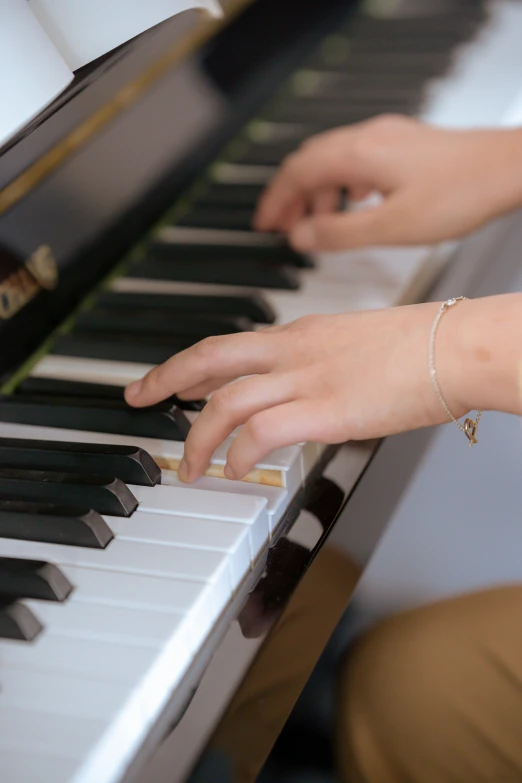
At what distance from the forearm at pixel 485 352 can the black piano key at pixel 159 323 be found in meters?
0.32

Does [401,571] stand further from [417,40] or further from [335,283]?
[417,40]

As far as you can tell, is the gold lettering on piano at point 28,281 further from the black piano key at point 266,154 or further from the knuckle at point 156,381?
the black piano key at point 266,154

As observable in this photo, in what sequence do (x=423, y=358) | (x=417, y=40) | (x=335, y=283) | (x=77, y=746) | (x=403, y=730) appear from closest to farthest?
(x=77, y=746), (x=423, y=358), (x=403, y=730), (x=335, y=283), (x=417, y=40)

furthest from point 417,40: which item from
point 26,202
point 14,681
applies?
point 14,681

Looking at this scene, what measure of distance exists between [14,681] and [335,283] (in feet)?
2.38

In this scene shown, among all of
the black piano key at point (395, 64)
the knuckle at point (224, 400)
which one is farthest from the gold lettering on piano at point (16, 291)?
the black piano key at point (395, 64)

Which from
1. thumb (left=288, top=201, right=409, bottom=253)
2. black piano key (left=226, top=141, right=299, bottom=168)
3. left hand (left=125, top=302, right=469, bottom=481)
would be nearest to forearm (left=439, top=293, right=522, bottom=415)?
left hand (left=125, top=302, right=469, bottom=481)

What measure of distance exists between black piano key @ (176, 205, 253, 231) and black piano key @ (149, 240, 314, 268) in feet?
0.16

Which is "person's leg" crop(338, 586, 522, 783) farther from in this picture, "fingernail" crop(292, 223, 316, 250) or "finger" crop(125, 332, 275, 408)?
"fingernail" crop(292, 223, 316, 250)

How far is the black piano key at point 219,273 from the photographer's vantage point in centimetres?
119

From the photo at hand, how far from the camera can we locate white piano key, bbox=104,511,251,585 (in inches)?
30.1

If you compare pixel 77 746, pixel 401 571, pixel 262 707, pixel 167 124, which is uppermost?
pixel 167 124

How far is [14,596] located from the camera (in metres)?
0.73

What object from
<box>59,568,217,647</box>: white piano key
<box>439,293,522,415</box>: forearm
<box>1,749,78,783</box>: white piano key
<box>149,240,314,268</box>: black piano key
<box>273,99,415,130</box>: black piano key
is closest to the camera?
<box>1,749,78,783</box>: white piano key
